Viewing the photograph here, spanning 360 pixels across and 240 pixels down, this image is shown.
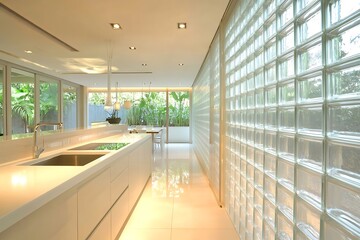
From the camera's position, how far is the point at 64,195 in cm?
127

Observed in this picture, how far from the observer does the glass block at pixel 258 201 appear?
165cm

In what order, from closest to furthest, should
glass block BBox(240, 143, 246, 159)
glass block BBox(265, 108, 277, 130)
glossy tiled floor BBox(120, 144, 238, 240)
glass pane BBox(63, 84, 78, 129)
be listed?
glass block BBox(265, 108, 277, 130)
glass block BBox(240, 143, 246, 159)
glossy tiled floor BBox(120, 144, 238, 240)
glass pane BBox(63, 84, 78, 129)

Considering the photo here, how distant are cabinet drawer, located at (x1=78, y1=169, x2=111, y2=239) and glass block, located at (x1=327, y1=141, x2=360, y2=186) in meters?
1.30

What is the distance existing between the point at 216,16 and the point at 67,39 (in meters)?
2.39

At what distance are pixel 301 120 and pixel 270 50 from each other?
599mm

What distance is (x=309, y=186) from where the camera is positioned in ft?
3.38

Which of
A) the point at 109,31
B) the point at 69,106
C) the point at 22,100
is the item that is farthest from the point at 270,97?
the point at 69,106

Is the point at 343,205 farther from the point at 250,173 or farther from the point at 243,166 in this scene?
the point at 243,166

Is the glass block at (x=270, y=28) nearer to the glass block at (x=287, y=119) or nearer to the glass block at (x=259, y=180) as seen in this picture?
the glass block at (x=287, y=119)

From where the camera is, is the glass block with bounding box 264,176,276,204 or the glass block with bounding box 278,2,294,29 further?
the glass block with bounding box 264,176,276,204

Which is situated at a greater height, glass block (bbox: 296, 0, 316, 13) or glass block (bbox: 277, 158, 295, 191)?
glass block (bbox: 296, 0, 316, 13)

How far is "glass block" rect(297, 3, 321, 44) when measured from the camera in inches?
39.0

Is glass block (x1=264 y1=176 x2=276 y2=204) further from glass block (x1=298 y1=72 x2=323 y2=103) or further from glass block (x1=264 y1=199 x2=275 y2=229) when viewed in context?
glass block (x1=298 y1=72 x2=323 y2=103)

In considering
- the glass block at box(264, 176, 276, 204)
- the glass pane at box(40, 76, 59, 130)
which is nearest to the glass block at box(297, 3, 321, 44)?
the glass block at box(264, 176, 276, 204)
